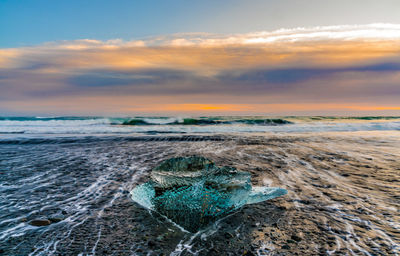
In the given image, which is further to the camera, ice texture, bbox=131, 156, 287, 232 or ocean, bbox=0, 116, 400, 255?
ice texture, bbox=131, 156, 287, 232

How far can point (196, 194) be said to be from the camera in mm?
2408

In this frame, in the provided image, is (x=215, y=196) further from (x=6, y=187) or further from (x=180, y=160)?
(x=6, y=187)

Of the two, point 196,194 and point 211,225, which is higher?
point 196,194

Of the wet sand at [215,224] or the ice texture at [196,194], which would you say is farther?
the ice texture at [196,194]

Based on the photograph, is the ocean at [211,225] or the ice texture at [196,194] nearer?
the ocean at [211,225]

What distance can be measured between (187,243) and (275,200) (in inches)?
53.3

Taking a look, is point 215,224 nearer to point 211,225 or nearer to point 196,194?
point 211,225

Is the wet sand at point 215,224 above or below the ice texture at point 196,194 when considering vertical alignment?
below

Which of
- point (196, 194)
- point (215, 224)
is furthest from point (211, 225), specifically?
point (196, 194)

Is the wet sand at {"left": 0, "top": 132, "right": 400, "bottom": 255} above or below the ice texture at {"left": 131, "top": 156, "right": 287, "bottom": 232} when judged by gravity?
→ below

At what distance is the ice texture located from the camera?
7.68 feet

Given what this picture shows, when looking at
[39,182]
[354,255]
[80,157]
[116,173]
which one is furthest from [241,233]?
[80,157]

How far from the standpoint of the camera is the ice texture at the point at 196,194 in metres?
2.34

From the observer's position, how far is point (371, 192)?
10.6 ft
